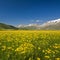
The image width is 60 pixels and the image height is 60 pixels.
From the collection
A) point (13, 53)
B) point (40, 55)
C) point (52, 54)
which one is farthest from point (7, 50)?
point (52, 54)

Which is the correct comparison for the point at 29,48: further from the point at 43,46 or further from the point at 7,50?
the point at 43,46

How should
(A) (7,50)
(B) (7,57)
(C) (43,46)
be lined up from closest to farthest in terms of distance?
(B) (7,57)
(A) (7,50)
(C) (43,46)

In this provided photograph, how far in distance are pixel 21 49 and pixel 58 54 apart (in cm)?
174

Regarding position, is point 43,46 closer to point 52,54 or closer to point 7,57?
point 52,54

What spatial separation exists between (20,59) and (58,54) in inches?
70.8

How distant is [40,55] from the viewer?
23.5 ft

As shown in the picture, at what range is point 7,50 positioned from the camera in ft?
23.4

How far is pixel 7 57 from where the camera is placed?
6.19 m

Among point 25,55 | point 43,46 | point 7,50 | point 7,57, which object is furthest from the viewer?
point 43,46

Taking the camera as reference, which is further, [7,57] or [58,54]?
[58,54]

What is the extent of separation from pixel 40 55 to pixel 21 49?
44.3 inches

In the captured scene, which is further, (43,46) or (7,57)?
(43,46)

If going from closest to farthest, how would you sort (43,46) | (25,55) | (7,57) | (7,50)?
(7,57) < (25,55) < (7,50) < (43,46)

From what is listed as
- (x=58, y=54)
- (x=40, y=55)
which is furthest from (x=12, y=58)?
(x=58, y=54)
